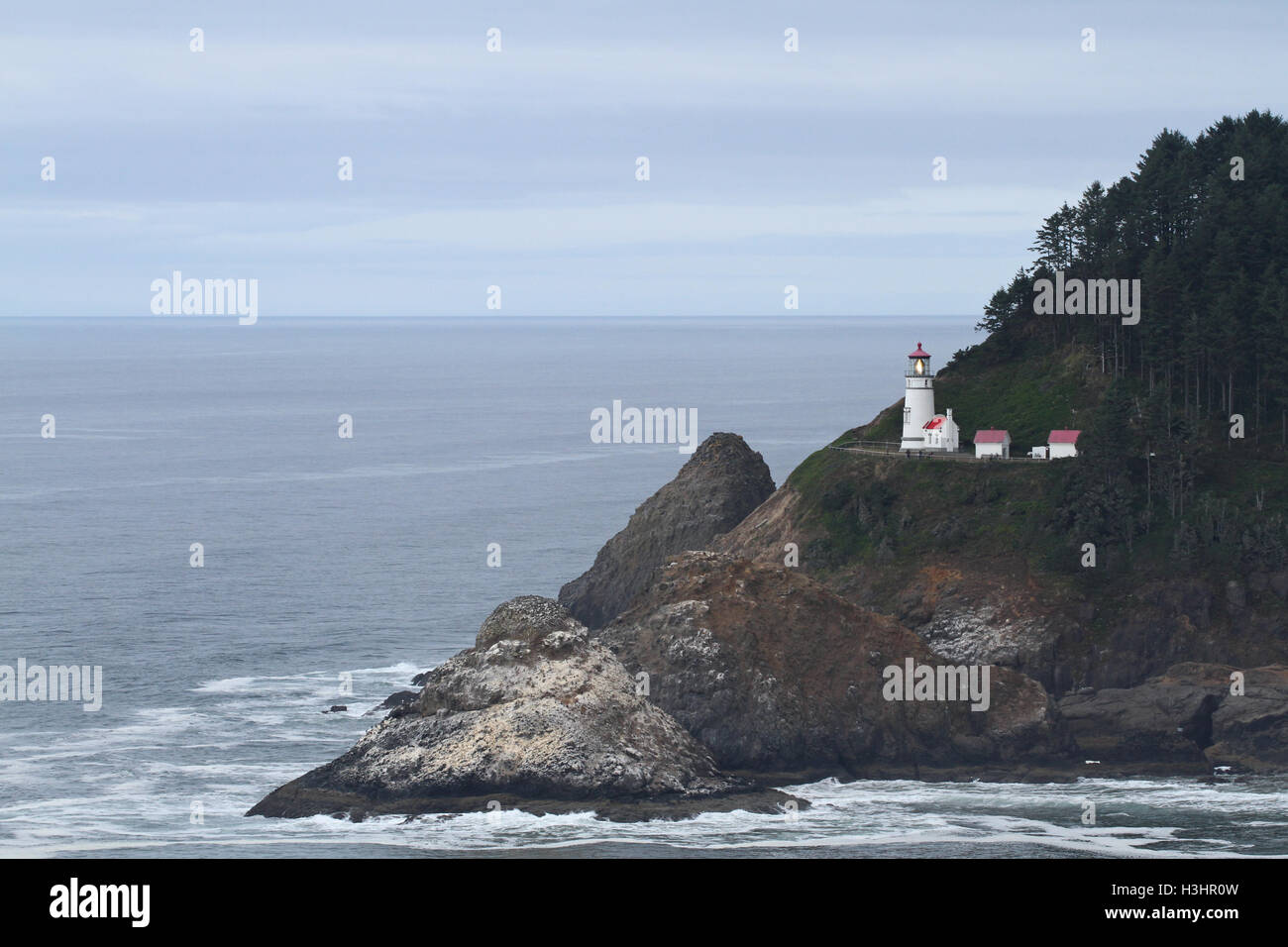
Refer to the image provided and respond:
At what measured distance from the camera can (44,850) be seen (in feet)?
231

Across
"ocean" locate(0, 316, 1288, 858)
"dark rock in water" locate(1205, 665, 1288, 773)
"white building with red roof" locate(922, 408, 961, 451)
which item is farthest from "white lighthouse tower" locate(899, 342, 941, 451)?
"dark rock in water" locate(1205, 665, 1288, 773)

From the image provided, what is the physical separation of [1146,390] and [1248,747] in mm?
31233

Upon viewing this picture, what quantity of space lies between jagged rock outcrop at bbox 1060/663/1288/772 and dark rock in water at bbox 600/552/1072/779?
7.84 feet

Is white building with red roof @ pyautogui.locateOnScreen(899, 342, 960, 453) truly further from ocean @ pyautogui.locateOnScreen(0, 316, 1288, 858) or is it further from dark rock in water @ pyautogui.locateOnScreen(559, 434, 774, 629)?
ocean @ pyautogui.locateOnScreen(0, 316, 1288, 858)

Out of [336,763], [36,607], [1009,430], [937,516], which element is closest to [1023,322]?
[1009,430]

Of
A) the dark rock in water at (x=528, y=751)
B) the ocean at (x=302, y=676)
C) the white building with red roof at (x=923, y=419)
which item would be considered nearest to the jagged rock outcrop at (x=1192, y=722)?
the ocean at (x=302, y=676)

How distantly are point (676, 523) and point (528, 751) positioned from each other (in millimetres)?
37872

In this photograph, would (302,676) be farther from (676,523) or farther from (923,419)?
(923,419)

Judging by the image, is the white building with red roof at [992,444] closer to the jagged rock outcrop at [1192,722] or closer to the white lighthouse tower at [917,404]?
the white lighthouse tower at [917,404]

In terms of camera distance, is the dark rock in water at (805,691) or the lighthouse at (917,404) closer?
the dark rock in water at (805,691)

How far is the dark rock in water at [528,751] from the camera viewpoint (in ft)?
250

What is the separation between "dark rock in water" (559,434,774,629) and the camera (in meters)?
112

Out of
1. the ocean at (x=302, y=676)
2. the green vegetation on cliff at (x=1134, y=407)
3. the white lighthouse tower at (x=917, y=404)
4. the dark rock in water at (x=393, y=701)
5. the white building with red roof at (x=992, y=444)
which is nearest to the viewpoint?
the ocean at (x=302, y=676)

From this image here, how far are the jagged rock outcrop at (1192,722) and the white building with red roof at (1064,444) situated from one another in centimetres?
2063
